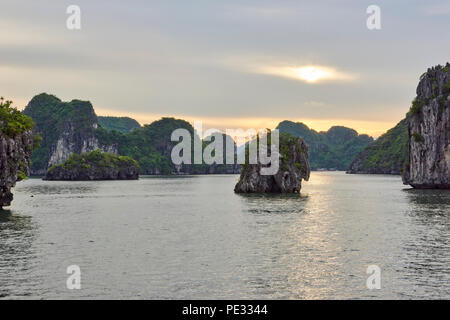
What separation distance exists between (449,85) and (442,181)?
26.3 meters

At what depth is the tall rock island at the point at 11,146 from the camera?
7431 centimetres

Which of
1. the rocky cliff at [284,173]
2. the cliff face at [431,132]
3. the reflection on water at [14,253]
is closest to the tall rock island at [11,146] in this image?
the reflection on water at [14,253]

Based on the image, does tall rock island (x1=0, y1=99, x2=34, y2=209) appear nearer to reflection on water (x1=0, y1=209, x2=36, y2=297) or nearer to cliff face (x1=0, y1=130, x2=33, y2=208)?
cliff face (x1=0, y1=130, x2=33, y2=208)

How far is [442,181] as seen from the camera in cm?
14000

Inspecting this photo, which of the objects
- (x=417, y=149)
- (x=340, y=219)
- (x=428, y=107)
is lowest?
(x=340, y=219)

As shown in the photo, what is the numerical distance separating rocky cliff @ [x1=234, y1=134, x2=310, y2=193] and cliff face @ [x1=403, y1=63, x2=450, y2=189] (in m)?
39.7

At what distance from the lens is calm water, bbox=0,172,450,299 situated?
3259 cm

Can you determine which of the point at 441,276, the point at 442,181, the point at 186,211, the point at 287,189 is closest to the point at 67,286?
the point at 441,276

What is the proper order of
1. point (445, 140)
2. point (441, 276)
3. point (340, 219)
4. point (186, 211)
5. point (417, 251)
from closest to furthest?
point (441, 276)
point (417, 251)
point (340, 219)
point (186, 211)
point (445, 140)

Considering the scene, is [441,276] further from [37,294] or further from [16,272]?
[16,272]

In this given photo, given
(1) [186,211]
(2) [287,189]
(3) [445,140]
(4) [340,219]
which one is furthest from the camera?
(3) [445,140]
